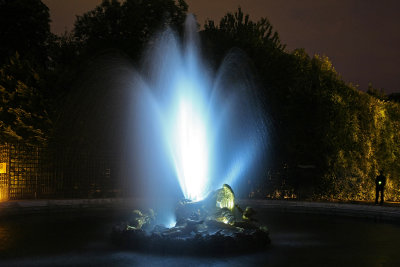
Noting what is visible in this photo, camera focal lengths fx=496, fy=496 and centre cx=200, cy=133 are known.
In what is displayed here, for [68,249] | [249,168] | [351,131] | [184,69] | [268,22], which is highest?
[268,22]

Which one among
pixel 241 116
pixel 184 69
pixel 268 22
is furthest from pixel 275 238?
pixel 268 22

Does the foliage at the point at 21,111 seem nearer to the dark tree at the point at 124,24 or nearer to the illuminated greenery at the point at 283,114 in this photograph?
the illuminated greenery at the point at 283,114

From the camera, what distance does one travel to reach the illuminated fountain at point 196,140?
1446 cm

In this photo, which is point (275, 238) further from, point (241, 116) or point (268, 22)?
point (268, 22)

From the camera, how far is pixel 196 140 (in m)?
20.4

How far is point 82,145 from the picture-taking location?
3120 cm

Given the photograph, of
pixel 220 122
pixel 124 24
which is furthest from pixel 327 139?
pixel 124 24

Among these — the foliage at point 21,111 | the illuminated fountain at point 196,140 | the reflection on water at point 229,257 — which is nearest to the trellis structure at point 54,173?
the foliage at point 21,111

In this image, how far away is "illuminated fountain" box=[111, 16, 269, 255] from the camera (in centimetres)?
1446

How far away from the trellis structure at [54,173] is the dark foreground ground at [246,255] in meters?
6.16

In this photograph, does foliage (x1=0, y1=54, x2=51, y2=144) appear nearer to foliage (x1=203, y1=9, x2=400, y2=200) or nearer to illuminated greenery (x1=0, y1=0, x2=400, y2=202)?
illuminated greenery (x1=0, y1=0, x2=400, y2=202)

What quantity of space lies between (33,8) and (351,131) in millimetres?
31738

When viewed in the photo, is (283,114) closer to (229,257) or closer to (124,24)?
(124,24)

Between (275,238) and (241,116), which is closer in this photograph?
(275,238)
